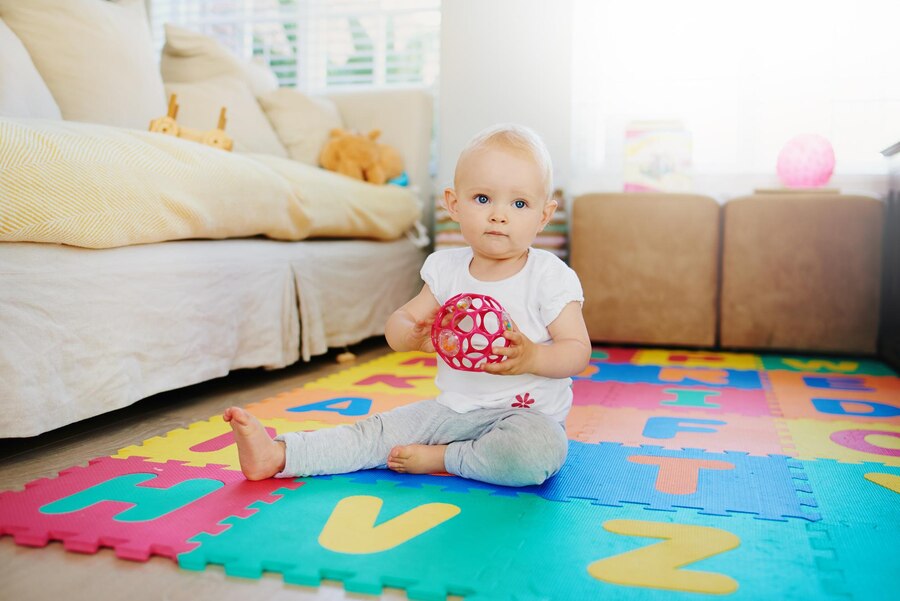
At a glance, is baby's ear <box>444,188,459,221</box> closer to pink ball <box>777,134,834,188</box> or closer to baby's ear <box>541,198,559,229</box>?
baby's ear <box>541,198,559,229</box>

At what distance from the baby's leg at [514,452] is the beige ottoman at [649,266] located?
Answer: 5.24ft

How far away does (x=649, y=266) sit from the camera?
2.67 metres

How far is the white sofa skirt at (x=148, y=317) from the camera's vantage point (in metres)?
1.23

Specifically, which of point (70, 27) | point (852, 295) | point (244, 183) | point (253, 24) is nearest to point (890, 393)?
point (852, 295)

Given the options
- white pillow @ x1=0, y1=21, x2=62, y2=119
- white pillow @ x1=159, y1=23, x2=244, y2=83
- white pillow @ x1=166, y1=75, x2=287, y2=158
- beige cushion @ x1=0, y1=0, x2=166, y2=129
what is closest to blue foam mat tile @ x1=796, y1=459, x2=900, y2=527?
white pillow @ x1=0, y1=21, x2=62, y2=119

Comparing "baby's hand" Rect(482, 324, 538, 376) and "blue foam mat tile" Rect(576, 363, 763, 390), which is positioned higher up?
"baby's hand" Rect(482, 324, 538, 376)

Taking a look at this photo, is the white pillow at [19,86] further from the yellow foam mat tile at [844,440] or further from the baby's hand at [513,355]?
the yellow foam mat tile at [844,440]

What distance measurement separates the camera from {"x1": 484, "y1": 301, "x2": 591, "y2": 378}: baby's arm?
1.06 m

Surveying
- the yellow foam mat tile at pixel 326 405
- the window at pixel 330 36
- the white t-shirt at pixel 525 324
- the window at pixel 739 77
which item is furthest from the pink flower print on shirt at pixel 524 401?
the window at pixel 330 36

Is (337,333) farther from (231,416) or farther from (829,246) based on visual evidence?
(829,246)

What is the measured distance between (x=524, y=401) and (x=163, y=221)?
2.77ft

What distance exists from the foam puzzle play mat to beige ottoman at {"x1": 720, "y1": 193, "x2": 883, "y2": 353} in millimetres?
1000

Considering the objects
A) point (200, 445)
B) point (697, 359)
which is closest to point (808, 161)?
point (697, 359)

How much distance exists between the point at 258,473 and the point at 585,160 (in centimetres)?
244
